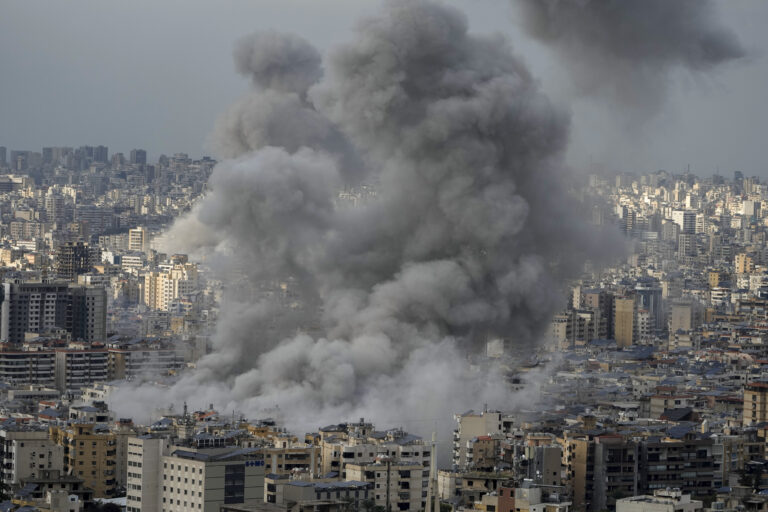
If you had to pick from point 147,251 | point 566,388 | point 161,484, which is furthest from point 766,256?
point 161,484

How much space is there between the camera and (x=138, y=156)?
4646 inches

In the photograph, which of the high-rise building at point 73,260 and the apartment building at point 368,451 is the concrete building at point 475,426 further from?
the high-rise building at point 73,260

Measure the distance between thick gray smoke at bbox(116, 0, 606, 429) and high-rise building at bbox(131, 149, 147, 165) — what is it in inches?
3104

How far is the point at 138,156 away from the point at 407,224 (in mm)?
81098

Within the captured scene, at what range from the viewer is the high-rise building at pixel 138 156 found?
117 metres

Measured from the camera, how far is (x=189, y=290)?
65.6 meters

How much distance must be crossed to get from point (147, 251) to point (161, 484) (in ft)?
186

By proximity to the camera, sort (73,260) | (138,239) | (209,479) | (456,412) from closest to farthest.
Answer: (209,479)
(456,412)
(73,260)
(138,239)

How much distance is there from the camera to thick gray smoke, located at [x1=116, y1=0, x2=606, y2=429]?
36.4 meters

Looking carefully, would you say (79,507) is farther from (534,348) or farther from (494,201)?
(534,348)

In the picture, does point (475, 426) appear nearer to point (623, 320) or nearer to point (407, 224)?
point (407, 224)

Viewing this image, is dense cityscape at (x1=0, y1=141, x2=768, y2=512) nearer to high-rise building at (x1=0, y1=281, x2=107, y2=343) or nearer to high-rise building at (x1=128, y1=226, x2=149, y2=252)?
high-rise building at (x1=0, y1=281, x2=107, y2=343)

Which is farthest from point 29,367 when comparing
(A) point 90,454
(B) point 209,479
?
(B) point 209,479

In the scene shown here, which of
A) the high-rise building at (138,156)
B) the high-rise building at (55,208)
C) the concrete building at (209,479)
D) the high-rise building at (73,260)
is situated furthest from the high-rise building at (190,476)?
the high-rise building at (138,156)
